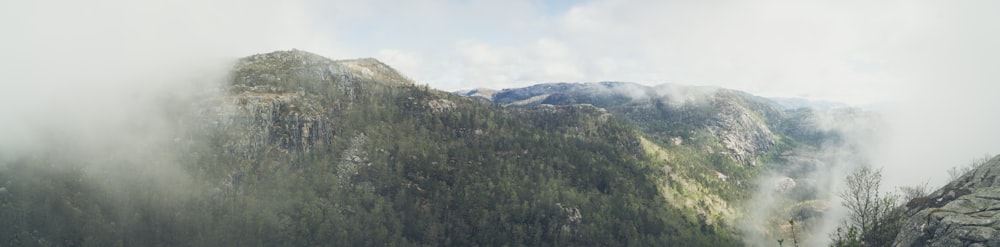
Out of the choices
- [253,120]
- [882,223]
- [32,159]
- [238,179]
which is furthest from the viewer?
[253,120]

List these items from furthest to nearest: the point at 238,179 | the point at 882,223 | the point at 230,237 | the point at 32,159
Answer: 1. the point at 238,179
2. the point at 32,159
3. the point at 230,237
4. the point at 882,223

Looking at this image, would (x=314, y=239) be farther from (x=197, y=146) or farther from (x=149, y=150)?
(x=149, y=150)

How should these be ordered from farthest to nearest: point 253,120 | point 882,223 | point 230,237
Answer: point 253,120 → point 230,237 → point 882,223

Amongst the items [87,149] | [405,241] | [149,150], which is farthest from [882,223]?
[87,149]

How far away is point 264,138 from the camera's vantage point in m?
194

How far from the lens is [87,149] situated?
176 meters

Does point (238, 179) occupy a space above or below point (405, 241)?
above

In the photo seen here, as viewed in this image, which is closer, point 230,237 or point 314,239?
point 230,237

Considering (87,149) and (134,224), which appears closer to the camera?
(134,224)

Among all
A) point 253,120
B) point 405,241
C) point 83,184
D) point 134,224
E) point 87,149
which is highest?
point 253,120

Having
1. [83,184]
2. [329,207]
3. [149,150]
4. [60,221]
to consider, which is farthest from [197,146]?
[329,207]

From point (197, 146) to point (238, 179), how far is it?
75.4 ft

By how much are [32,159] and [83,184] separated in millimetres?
31358

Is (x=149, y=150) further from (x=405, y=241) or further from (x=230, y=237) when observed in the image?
(x=405, y=241)
